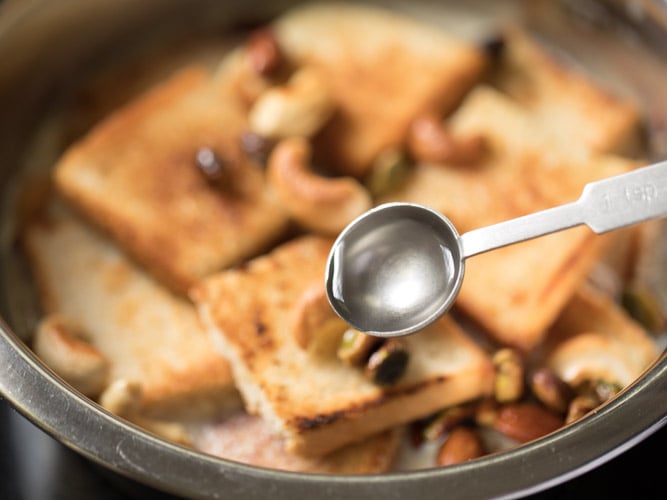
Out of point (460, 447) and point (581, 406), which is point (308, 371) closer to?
point (460, 447)

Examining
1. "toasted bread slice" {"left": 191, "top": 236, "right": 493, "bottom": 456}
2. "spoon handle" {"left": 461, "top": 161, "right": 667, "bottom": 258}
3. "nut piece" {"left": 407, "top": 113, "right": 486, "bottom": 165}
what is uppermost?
"spoon handle" {"left": 461, "top": 161, "right": 667, "bottom": 258}

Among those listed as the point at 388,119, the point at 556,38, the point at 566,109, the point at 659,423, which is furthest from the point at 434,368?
the point at 556,38

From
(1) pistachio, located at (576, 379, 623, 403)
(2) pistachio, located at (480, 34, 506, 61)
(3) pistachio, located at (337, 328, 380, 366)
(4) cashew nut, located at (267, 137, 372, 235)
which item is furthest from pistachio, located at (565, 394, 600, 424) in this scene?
(2) pistachio, located at (480, 34, 506, 61)

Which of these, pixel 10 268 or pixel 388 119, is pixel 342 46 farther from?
pixel 10 268

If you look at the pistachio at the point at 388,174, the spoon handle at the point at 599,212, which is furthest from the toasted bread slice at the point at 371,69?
the spoon handle at the point at 599,212

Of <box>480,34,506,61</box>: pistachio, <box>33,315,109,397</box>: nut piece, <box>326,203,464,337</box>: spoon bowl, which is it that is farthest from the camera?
<box>480,34,506,61</box>: pistachio

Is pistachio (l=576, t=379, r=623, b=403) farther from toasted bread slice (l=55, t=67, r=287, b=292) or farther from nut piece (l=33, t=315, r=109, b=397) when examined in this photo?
nut piece (l=33, t=315, r=109, b=397)

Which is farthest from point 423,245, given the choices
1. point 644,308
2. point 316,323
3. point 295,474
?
point 644,308

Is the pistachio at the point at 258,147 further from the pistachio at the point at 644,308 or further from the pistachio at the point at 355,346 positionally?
the pistachio at the point at 644,308
